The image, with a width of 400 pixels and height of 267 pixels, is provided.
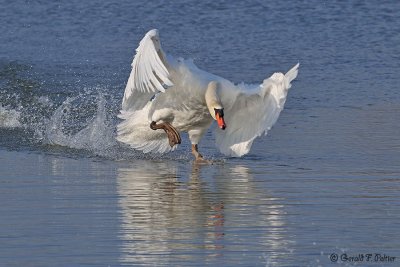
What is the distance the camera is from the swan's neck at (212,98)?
12141 mm

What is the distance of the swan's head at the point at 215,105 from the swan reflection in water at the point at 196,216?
0.51m

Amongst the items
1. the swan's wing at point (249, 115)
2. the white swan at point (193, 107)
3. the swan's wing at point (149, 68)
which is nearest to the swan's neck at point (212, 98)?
the white swan at point (193, 107)

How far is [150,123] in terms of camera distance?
508 inches

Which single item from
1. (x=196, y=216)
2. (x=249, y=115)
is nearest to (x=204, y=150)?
(x=249, y=115)

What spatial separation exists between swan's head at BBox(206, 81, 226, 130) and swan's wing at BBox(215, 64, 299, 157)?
0.81 ft

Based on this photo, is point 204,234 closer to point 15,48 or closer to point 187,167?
point 187,167

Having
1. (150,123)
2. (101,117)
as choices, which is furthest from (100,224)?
(101,117)

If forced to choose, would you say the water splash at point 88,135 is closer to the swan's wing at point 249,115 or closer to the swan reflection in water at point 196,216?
the swan reflection in water at point 196,216

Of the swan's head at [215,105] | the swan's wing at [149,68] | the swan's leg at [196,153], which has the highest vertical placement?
the swan's wing at [149,68]

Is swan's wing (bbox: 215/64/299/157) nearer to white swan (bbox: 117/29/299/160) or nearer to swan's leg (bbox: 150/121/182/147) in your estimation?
white swan (bbox: 117/29/299/160)

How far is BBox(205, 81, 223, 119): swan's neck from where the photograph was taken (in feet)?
39.8

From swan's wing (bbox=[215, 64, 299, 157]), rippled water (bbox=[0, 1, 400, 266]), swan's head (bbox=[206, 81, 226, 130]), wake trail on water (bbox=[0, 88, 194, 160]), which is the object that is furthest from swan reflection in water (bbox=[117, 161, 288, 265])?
wake trail on water (bbox=[0, 88, 194, 160])

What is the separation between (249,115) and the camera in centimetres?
1280

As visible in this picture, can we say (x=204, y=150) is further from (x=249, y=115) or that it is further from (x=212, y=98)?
(x=212, y=98)
